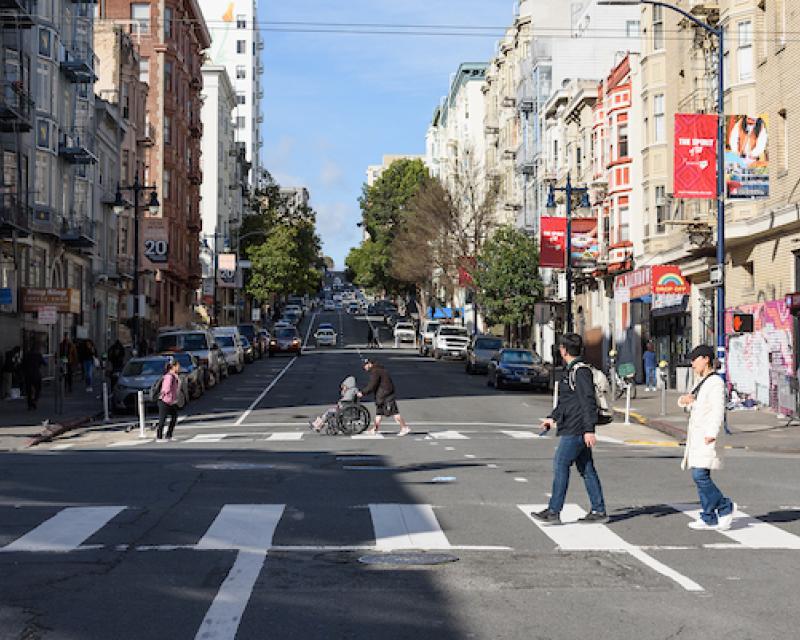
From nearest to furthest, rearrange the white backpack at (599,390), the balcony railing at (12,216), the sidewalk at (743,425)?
the white backpack at (599,390)
the sidewalk at (743,425)
the balcony railing at (12,216)

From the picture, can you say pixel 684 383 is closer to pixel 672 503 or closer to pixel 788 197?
pixel 788 197

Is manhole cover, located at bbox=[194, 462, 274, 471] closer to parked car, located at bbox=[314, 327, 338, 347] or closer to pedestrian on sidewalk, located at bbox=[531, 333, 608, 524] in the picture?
pedestrian on sidewalk, located at bbox=[531, 333, 608, 524]

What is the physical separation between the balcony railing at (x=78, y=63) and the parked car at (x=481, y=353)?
19970 mm

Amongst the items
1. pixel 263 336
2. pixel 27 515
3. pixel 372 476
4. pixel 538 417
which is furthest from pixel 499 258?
pixel 27 515

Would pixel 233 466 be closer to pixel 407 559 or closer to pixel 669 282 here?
pixel 407 559

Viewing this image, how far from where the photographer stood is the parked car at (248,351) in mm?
60250

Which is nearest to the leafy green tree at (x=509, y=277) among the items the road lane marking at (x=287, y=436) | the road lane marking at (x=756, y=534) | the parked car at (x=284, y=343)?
the parked car at (x=284, y=343)

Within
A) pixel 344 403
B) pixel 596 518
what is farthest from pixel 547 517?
pixel 344 403

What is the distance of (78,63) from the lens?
47.0 meters

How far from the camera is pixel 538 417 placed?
31.8m

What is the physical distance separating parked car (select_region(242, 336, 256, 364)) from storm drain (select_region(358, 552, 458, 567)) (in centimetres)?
4900

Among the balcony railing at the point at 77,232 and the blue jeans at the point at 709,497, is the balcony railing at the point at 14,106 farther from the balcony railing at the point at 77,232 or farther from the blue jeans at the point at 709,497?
the blue jeans at the point at 709,497

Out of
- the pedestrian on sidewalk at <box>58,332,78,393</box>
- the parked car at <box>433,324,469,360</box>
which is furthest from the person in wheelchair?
the parked car at <box>433,324,469,360</box>

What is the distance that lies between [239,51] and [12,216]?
10813cm
